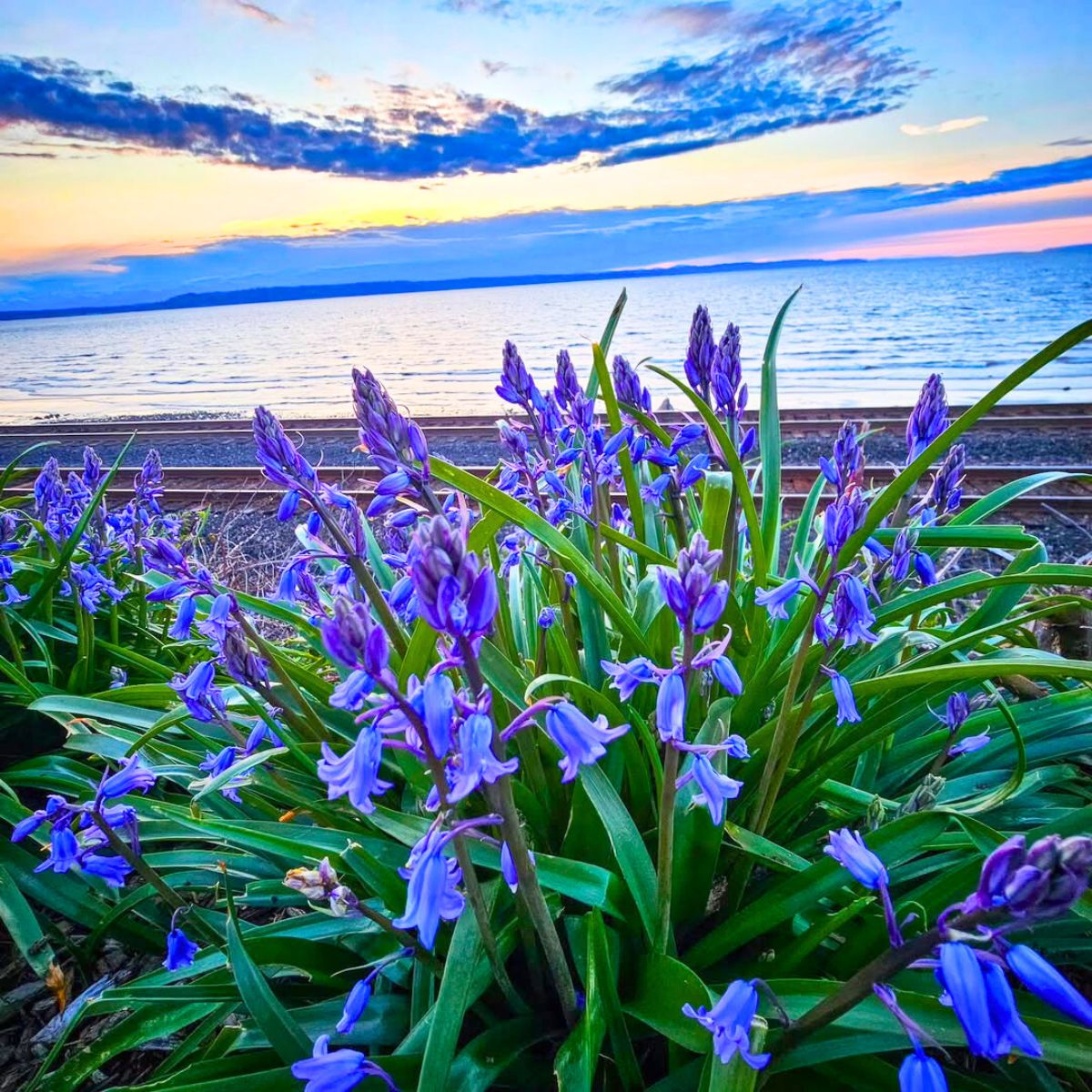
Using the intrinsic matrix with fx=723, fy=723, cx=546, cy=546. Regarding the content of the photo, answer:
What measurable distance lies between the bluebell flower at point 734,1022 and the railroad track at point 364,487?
4.93m

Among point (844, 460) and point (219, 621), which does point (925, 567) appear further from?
point (219, 621)

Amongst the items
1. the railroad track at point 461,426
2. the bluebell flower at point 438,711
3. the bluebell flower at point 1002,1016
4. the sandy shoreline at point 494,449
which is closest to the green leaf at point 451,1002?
the bluebell flower at point 438,711

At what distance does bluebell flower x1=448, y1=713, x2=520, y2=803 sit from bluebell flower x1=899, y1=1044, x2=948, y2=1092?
470 millimetres

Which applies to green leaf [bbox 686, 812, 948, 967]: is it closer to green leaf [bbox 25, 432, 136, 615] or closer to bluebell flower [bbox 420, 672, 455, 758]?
bluebell flower [bbox 420, 672, 455, 758]

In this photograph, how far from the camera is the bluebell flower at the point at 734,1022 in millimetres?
840

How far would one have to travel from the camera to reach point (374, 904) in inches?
58.7

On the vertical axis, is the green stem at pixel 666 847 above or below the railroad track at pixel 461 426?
above

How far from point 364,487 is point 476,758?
5377 mm

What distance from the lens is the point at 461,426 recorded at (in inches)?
458

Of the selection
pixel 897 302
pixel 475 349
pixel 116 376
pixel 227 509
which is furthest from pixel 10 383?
pixel 897 302

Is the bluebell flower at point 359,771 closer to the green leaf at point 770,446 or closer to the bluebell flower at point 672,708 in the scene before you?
the bluebell flower at point 672,708

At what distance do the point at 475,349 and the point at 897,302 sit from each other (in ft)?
93.6

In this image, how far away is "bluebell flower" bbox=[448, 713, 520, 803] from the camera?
2.31 ft

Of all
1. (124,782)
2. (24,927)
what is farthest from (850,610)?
(24,927)
